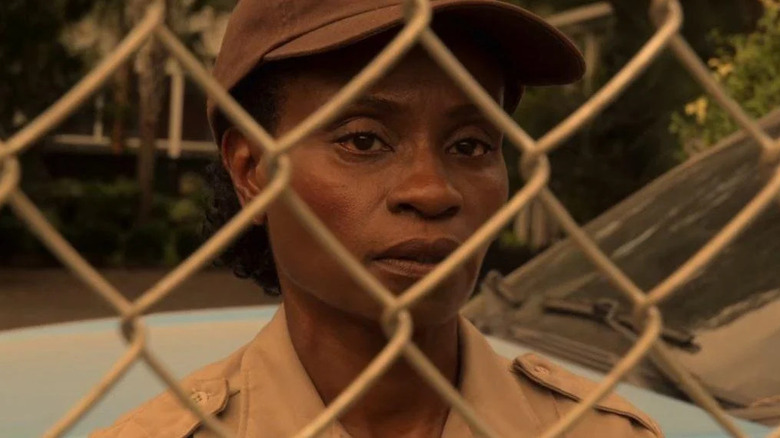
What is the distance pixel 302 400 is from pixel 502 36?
0.51 m

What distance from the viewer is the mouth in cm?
128

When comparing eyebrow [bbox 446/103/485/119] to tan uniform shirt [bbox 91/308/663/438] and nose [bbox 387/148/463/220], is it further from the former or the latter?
tan uniform shirt [bbox 91/308/663/438]

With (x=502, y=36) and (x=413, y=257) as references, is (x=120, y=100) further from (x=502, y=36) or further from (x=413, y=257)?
(x=413, y=257)

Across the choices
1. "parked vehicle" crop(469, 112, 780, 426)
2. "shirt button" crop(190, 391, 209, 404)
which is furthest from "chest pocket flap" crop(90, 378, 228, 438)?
"parked vehicle" crop(469, 112, 780, 426)

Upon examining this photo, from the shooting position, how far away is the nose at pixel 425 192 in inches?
49.7

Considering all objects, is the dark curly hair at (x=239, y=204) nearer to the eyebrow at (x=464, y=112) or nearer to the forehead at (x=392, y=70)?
the forehead at (x=392, y=70)

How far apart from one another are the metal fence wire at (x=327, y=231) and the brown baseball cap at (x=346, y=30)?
298mm

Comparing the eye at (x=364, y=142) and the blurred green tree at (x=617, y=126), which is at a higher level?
the blurred green tree at (x=617, y=126)

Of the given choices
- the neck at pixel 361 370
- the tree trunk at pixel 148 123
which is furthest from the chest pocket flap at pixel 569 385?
the tree trunk at pixel 148 123

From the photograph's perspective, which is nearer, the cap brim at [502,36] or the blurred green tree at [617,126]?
the cap brim at [502,36]

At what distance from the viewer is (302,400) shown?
1452 millimetres

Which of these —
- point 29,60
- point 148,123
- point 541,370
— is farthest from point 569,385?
point 148,123

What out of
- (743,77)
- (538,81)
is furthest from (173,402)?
(743,77)

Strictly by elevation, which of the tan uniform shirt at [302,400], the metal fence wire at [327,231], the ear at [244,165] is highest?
the ear at [244,165]
